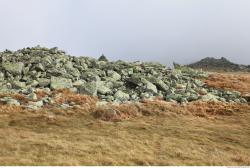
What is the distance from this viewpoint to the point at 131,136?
102 feet

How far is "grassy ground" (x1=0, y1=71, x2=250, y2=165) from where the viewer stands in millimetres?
25328

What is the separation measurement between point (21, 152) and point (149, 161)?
7575 millimetres

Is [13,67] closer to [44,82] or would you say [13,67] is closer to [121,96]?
[44,82]

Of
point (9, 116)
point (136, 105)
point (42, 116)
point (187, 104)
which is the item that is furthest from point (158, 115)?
point (9, 116)

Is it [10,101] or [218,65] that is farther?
[218,65]

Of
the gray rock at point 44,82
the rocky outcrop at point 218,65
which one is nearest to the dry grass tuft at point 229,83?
the gray rock at point 44,82

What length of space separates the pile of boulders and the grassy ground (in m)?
3.85

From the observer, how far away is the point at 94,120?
117 ft

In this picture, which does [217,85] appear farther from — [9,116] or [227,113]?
[9,116]

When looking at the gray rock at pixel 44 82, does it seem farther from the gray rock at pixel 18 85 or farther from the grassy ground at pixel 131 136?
the grassy ground at pixel 131 136

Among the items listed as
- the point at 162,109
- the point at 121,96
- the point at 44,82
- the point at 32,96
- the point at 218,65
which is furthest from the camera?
the point at 218,65

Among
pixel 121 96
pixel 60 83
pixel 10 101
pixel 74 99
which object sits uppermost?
pixel 60 83

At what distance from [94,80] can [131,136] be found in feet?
59.6

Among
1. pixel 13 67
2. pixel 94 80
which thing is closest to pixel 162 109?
pixel 94 80
